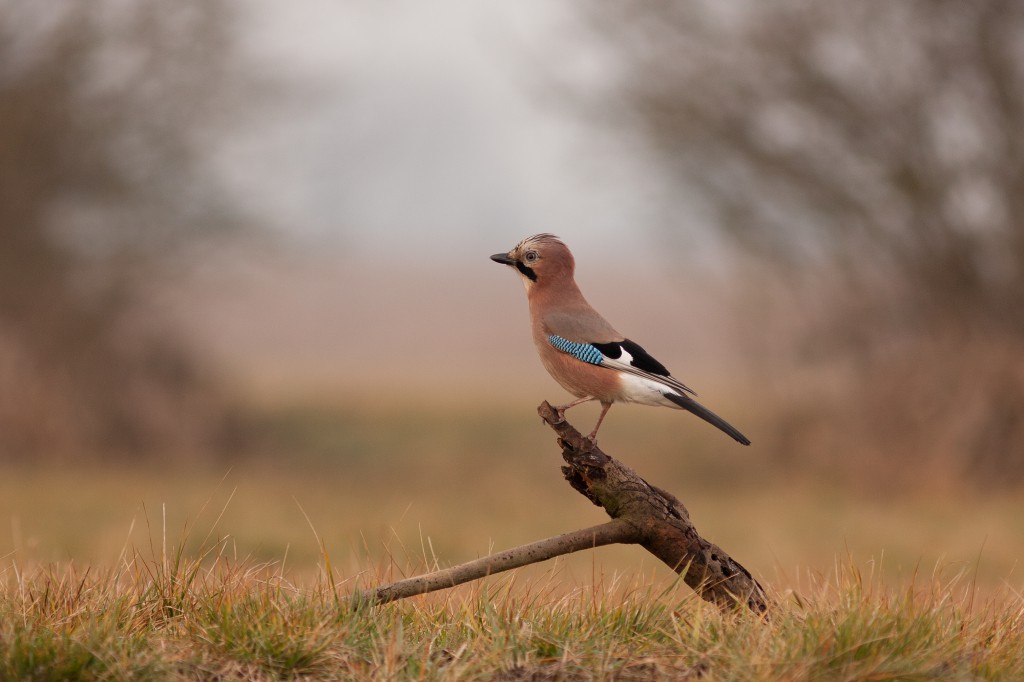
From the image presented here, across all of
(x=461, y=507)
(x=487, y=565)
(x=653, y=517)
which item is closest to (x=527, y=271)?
(x=653, y=517)

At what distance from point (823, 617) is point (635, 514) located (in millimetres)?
787

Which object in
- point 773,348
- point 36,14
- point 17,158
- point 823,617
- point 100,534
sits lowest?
point 100,534

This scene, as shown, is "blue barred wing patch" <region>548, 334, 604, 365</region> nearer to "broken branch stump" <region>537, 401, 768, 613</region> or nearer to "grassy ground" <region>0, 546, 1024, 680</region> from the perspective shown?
"broken branch stump" <region>537, 401, 768, 613</region>

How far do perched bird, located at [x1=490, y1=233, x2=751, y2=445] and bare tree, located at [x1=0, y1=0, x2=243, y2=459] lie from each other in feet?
46.7

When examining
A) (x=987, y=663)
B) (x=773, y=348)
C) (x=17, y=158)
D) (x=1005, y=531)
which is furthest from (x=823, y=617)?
(x=17, y=158)

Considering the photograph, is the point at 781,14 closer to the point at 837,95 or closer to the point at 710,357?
the point at 837,95

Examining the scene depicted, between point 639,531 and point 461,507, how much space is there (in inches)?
392

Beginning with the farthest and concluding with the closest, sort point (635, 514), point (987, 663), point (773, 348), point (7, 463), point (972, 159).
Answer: point (7, 463) → point (773, 348) → point (972, 159) → point (635, 514) → point (987, 663)

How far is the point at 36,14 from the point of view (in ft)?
56.6

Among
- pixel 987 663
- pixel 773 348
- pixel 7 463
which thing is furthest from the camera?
pixel 7 463

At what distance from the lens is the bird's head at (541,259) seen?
4.84 meters

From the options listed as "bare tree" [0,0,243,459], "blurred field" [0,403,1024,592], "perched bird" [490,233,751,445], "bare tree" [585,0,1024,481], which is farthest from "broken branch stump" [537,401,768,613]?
"bare tree" [0,0,243,459]

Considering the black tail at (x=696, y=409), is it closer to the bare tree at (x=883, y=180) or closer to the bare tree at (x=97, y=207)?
the bare tree at (x=883, y=180)

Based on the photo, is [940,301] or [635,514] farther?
[940,301]
